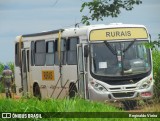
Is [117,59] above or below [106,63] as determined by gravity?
above

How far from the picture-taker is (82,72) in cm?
2244

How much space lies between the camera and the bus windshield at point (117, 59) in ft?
71.5

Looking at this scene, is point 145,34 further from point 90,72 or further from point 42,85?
point 42,85

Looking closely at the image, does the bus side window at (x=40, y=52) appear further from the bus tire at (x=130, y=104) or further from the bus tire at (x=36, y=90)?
the bus tire at (x=130, y=104)

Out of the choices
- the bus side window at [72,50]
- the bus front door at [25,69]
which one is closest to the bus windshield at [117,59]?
the bus side window at [72,50]

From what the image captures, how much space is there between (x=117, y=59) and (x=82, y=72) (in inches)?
53.5

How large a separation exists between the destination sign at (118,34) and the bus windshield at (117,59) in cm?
23

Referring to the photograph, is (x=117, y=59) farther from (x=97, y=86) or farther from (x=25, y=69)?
(x=25, y=69)

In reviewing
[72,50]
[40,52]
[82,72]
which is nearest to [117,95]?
[82,72]

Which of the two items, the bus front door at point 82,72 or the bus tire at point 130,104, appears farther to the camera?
the bus front door at point 82,72

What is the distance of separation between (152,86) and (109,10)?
982 centimetres

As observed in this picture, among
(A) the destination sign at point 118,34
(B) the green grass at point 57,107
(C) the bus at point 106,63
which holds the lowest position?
(B) the green grass at point 57,107

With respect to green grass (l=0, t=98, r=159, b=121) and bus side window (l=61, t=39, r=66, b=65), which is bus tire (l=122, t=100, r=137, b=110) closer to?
bus side window (l=61, t=39, r=66, b=65)

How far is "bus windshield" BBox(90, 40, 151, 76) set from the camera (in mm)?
21781
